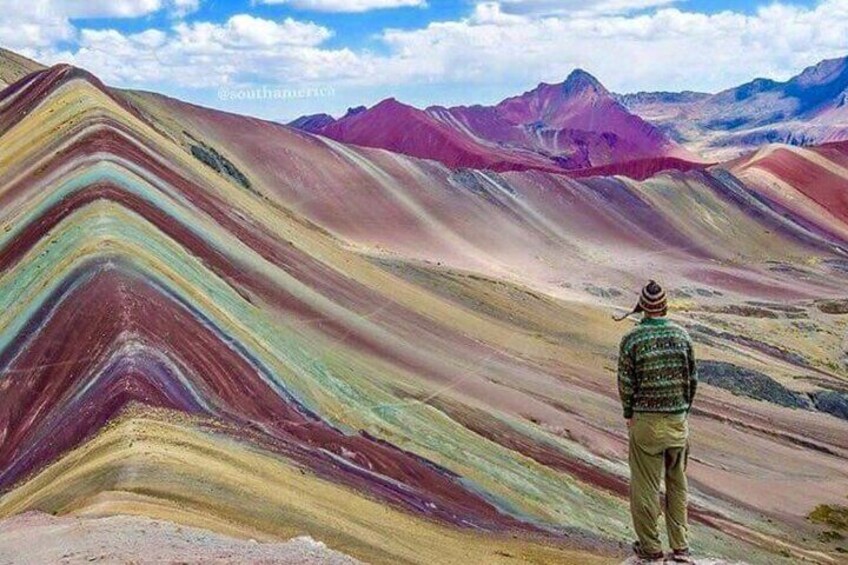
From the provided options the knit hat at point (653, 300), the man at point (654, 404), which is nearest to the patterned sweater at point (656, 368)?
the man at point (654, 404)

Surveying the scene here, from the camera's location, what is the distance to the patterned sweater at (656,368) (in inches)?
327

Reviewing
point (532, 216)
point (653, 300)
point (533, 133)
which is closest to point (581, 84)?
point (533, 133)

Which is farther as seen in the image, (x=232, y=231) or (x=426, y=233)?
(x=426, y=233)

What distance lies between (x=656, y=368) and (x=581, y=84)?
569 feet

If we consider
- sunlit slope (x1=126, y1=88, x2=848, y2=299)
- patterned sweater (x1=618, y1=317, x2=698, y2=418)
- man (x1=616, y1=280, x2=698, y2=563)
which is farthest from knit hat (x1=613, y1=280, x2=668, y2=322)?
sunlit slope (x1=126, y1=88, x2=848, y2=299)

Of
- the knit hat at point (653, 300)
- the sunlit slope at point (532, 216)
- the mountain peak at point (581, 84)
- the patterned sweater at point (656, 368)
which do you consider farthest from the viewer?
the mountain peak at point (581, 84)

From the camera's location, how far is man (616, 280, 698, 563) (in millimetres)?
8312

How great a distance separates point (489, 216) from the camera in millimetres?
67750

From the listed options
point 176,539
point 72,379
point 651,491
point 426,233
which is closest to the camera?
point 651,491

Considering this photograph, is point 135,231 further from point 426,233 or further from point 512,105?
point 512,105

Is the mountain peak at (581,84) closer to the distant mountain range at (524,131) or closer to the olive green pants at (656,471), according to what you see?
the distant mountain range at (524,131)

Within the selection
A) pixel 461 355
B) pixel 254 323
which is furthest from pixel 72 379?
pixel 461 355

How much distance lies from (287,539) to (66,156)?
21126 millimetres

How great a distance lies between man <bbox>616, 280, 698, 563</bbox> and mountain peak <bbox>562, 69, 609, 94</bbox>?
172m
